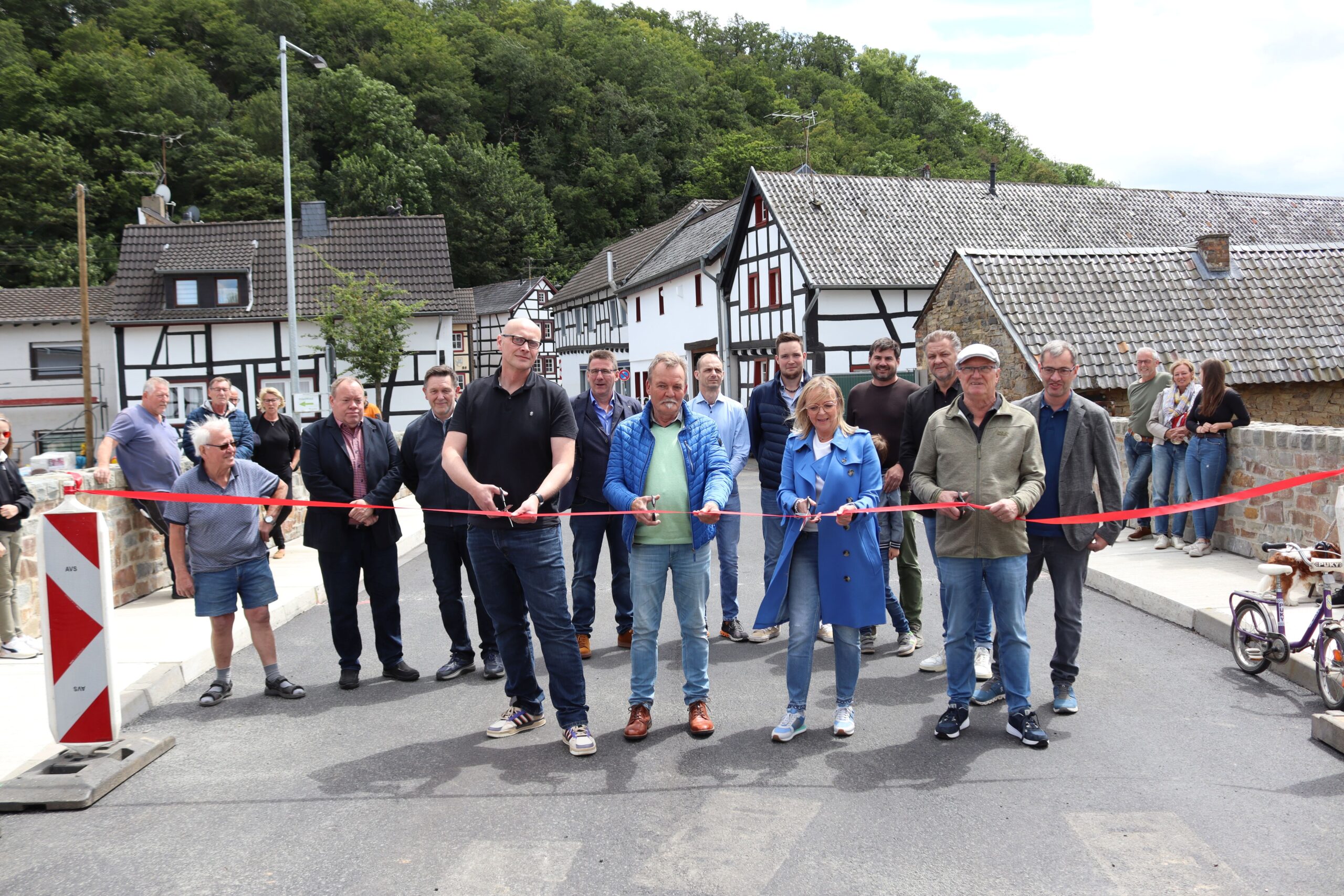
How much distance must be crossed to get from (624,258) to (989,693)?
4716 cm

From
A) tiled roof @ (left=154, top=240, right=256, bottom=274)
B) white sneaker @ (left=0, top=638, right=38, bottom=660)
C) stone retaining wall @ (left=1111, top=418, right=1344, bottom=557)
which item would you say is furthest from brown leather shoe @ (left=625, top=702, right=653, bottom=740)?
tiled roof @ (left=154, top=240, right=256, bottom=274)

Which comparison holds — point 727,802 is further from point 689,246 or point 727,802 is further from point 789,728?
point 689,246

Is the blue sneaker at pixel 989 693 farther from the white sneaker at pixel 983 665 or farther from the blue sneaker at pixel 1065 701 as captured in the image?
the blue sneaker at pixel 1065 701

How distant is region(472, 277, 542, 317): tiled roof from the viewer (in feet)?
219

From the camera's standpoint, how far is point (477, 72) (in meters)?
80.2

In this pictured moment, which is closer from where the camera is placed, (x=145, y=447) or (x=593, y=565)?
(x=593, y=565)

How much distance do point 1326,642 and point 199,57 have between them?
76.5 m

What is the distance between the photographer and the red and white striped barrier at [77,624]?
16.2ft

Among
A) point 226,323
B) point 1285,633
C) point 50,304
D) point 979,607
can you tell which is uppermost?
point 50,304

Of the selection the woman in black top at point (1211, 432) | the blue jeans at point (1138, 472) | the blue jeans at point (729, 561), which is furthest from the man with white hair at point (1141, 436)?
the blue jeans at point (729, 561)

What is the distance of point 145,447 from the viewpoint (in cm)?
884

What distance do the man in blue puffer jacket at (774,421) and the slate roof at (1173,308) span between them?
9510 mm

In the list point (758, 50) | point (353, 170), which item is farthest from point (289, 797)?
point (758, 50)

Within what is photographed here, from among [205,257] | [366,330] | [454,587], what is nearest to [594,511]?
[454,587]
